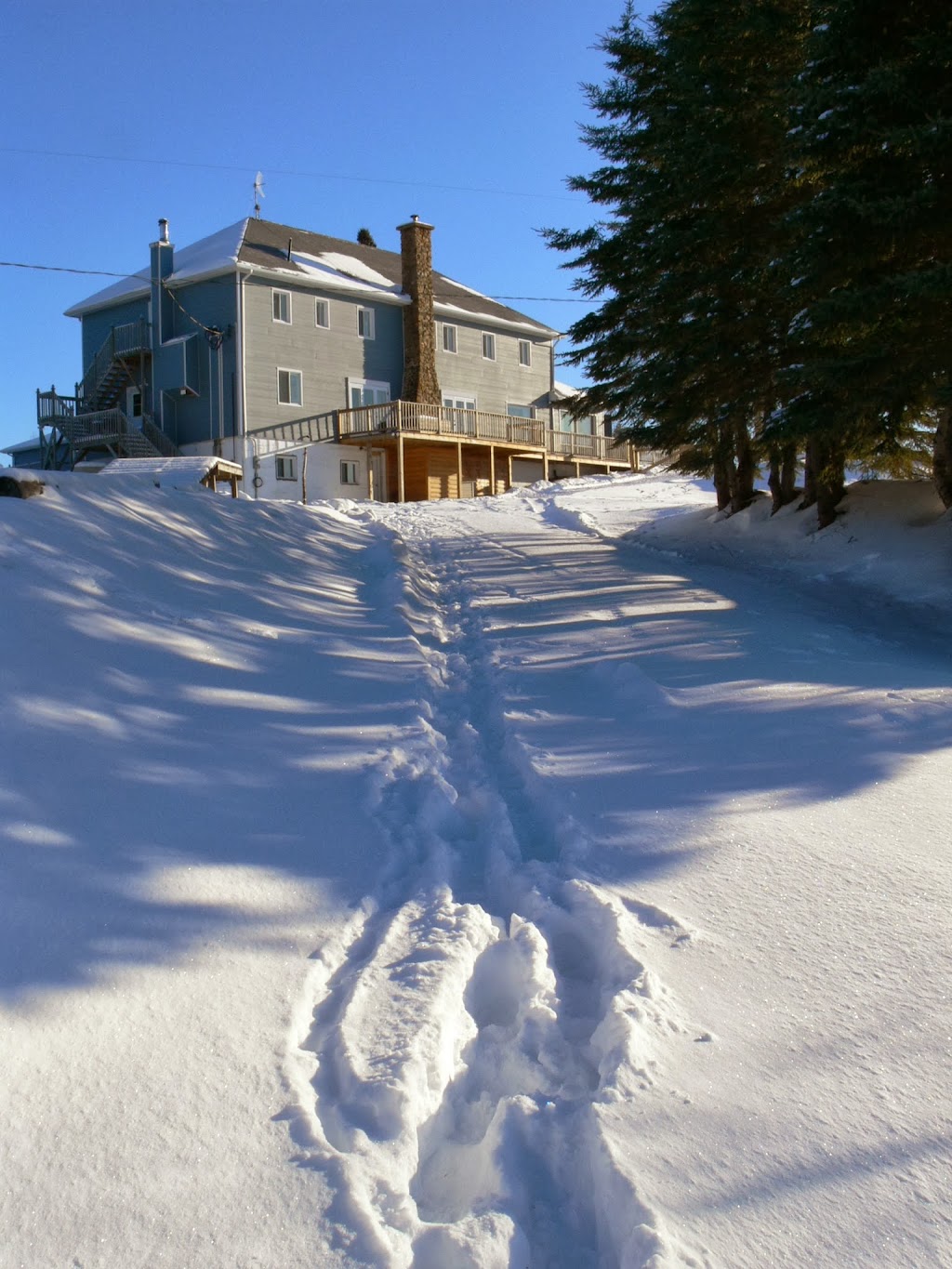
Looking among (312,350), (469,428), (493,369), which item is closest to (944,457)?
(469,428)

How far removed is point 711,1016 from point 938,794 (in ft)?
7.02

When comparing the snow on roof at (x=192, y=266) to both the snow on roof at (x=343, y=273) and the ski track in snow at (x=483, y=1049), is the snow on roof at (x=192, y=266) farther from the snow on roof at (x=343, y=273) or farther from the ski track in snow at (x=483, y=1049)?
the ski track in snow at (x=483, y=1049)

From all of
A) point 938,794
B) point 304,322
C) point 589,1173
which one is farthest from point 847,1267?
point 304,322

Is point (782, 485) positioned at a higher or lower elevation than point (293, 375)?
lower

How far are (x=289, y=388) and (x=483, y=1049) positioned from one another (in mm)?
29364

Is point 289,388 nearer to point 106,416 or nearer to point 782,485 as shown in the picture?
point 106,416

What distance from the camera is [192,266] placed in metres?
30.1

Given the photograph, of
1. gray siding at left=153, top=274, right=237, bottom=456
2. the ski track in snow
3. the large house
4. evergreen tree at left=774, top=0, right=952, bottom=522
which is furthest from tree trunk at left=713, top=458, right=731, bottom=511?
gray siding at left=153, top=274, right=237, bottom=456

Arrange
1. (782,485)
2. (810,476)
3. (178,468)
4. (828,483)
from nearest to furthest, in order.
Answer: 1. (828,483)
2. (810,476)
3. (782,485)
4. (178,468)

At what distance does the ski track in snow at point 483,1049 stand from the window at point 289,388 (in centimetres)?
2733

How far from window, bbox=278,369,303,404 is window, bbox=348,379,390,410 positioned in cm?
198

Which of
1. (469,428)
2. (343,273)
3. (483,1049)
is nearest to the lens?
(483,1049)

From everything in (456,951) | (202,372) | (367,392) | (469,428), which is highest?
(202,372)

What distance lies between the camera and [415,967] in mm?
2973
